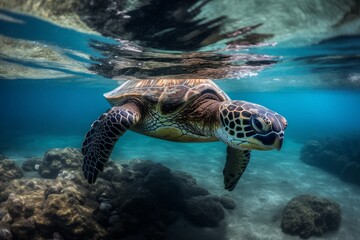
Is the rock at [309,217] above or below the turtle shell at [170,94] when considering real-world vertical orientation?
below

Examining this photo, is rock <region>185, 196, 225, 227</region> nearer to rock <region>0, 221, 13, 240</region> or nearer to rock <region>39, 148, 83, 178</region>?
rock <region>0, 221, 13, 240</region>

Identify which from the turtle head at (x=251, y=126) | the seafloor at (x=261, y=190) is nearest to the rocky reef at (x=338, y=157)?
the seafloor at (x=261, y=190)

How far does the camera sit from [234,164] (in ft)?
25.8

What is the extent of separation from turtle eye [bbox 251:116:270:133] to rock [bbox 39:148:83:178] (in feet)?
30.3

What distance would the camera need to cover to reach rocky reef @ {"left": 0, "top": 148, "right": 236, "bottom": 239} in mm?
6301

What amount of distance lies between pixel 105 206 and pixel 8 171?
6639mm

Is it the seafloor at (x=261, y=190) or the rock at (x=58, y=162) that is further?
the rock at (x=58, y=162)

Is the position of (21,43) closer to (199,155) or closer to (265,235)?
(265,235)

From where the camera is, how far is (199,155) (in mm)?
21188

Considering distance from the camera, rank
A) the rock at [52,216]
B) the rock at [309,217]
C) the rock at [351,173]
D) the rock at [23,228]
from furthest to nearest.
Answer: the rock at [351,173], the rock at [309,217], the rock at [52,216], the rock at [23,228]

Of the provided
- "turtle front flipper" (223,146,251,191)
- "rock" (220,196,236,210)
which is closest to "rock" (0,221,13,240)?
"turtle front flipper" (223,146,251,191)

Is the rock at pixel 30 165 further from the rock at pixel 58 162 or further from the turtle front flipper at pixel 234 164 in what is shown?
the turtle front flipper at pixel 234 164

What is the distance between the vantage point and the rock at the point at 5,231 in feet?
19.5

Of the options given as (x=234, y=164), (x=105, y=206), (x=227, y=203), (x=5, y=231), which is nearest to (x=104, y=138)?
(x=105, y=206)
